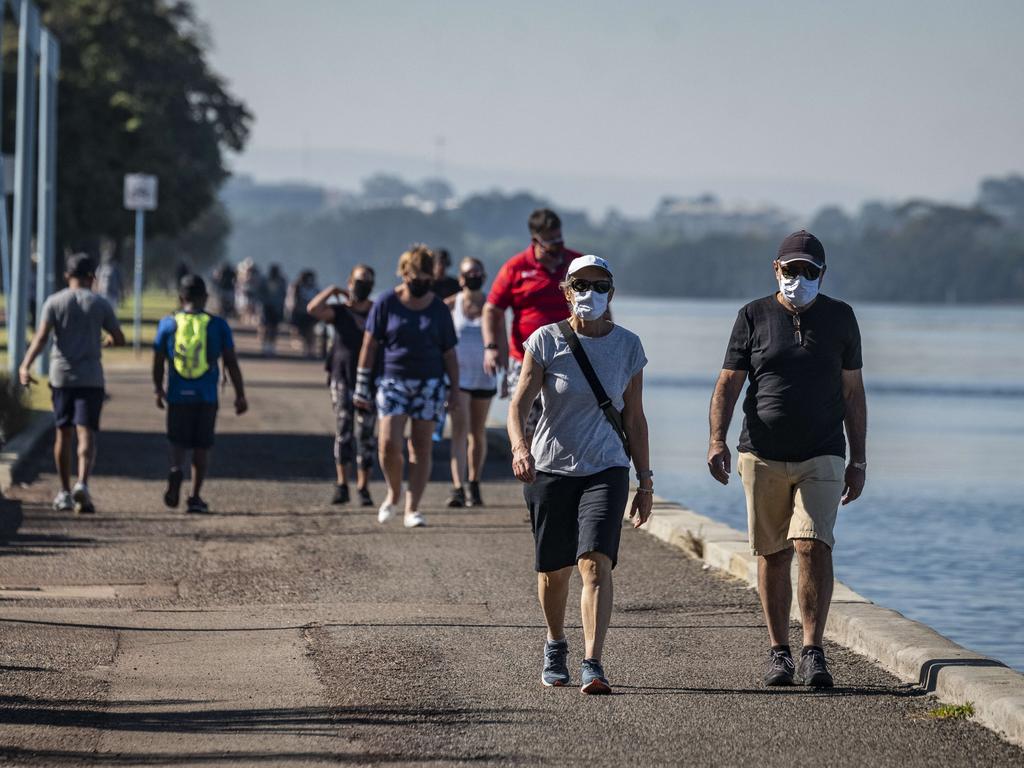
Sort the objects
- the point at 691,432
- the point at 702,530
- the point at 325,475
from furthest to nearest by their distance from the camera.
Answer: the point at 691,432
the point at 325,475
the point at 702,530

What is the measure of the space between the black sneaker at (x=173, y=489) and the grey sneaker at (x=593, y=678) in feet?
21.0

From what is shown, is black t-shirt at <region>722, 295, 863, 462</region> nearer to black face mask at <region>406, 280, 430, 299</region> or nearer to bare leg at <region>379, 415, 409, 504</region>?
black face mask at <region>406, 280, 430, 299</region>

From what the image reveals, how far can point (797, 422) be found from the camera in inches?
309

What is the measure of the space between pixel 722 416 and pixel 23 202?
55.4 feet

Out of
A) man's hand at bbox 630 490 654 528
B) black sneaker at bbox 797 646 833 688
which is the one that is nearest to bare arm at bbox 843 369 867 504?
black sneaker at bbox 797 646 833 688

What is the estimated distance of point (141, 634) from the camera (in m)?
8.88

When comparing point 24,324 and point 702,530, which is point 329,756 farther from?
point 24,324

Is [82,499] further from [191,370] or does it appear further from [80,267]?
[80,267]

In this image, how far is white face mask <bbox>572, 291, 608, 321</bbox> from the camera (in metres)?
7.80

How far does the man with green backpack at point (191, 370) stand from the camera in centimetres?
1334

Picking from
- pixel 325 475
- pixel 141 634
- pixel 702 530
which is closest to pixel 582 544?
pixel 141 634

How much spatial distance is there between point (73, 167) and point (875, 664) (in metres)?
42.7

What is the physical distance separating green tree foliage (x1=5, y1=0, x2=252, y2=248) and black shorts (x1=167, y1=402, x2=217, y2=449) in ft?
119

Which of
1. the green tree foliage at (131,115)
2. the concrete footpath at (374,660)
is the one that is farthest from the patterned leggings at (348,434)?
the green tree foliage at (131,115)
